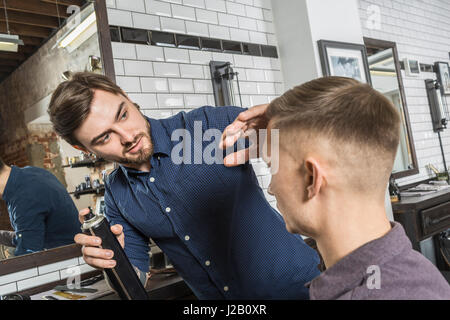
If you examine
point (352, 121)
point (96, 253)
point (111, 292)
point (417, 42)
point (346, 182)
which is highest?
point (417, 42)

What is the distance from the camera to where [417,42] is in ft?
15.1

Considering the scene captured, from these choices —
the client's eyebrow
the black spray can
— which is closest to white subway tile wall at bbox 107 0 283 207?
the client's eyebrow

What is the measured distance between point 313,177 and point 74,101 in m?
0.99

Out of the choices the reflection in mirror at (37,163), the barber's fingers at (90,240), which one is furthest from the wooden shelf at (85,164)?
the barber's fingers at (90,240)

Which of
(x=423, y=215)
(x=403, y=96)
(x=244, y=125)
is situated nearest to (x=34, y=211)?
(x=244, y=125)

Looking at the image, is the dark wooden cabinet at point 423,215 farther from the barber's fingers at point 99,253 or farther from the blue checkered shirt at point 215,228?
the barber's fingers at point 99,253

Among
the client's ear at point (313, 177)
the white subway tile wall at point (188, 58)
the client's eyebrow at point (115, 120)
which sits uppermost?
the white subway tile wall at point (188, 58)

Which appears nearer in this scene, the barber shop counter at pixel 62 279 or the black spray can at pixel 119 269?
the black spray can at pixel 119 269

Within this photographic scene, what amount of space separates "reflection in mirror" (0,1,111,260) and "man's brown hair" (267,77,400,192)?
1.46 meters

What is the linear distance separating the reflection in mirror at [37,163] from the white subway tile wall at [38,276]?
0.32 ft

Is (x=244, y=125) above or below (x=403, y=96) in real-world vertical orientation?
below

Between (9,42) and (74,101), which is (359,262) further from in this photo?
(9,42)

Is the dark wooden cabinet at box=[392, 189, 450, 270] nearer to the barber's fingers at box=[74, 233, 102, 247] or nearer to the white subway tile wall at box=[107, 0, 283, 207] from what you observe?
the white subway tile wall at box=[107, 0, 283, 207]

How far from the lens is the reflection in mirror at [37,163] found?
1881mm
